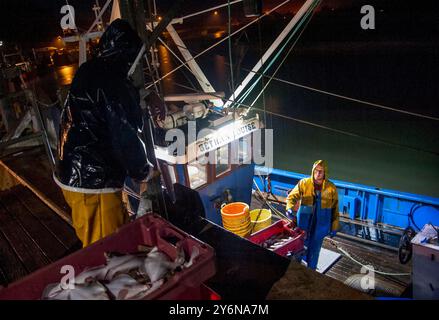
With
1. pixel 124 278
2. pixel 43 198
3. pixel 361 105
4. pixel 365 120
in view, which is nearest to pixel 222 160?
pixel 43 198

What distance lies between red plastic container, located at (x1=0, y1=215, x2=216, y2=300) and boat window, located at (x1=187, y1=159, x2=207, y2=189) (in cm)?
478

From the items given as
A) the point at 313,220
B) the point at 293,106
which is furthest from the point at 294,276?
the point at 293,106

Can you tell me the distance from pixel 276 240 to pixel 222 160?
7.98 ft

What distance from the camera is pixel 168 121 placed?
22.8 ft

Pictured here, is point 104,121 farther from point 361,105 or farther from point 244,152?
point 361,105

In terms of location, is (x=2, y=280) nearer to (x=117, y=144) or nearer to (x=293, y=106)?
(x=117, y=144)

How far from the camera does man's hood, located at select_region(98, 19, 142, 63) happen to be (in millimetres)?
3053

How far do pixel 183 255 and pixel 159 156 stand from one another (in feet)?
16.8

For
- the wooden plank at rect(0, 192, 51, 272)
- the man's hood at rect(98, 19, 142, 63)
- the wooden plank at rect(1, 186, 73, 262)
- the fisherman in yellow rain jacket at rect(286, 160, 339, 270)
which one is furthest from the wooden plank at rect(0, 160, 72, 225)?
the fisherman in yellow rain jacket at rect(286, 160, 339, 270)

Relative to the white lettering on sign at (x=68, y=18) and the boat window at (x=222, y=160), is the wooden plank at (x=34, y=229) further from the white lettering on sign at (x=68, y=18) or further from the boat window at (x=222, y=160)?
the boat window at (x=222, y=160)

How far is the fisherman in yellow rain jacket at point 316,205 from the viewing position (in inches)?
270

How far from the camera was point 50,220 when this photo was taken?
16.8 ft

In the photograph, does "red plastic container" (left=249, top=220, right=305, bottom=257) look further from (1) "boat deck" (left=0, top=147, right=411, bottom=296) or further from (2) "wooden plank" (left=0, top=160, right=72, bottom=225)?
(2) "wooden plank" (left=0, top=160, right=72, bottom=225)

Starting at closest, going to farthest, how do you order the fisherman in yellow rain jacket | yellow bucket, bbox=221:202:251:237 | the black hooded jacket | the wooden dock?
1. the black hooded jacket
2. the wooden dock
3. the fisherman in yellow rain jacket
4. yellow bucket, bbox=221:202:251:237
